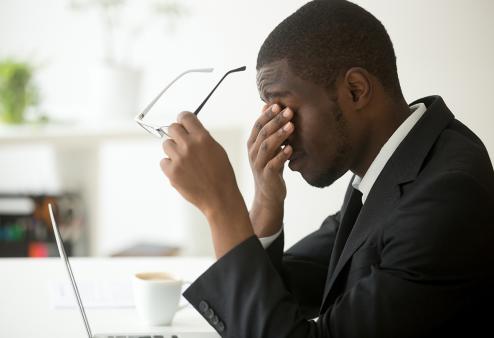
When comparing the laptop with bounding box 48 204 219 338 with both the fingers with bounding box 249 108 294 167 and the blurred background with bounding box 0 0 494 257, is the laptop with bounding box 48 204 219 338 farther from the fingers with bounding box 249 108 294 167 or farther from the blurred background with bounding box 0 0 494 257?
the blurred background with bounding box 0 0 494 257

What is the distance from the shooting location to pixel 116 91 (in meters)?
2.74

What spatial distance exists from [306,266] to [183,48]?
6.36 ft

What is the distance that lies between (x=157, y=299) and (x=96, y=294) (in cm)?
24

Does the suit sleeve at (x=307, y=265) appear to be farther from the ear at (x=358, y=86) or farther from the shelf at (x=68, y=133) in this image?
the shelf at (x=68, y=133)

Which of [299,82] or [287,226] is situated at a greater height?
[299,82]

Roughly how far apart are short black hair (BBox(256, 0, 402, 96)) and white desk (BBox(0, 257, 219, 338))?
18.7 inches

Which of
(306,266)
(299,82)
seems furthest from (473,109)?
(299,82)

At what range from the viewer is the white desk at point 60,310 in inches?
43.9

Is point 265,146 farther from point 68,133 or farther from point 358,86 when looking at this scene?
point 68,133

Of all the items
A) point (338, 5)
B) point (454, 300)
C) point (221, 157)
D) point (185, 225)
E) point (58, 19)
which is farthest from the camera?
point (58, 19)

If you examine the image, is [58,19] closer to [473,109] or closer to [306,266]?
[473,109]

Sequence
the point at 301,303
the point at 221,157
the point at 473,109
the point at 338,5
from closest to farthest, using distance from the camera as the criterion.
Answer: the point at 221,157
the point at 338,5
the point at 301,303
the point at 473,109

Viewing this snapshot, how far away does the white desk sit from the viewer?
1.11 metres

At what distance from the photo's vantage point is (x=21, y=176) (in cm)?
327
